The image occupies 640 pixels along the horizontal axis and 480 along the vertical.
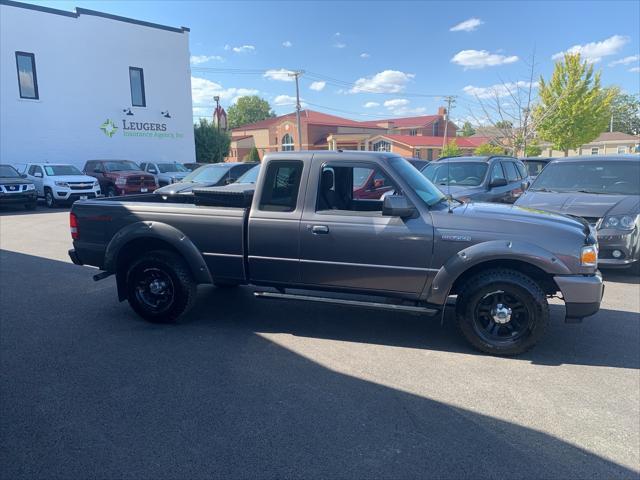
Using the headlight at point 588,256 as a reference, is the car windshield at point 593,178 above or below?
above

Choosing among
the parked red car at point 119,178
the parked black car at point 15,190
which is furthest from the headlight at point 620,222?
the parked black car at point 15,190

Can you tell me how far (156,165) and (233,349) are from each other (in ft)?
67.0

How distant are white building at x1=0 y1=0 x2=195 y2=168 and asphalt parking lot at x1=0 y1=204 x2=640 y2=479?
22084mm

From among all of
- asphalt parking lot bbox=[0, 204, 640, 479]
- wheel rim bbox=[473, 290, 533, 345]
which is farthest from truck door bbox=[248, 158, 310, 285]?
wheel rim bbox=[473, 290, 533, 345]

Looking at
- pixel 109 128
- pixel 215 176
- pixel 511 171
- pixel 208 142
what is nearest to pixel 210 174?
pixel 215 176

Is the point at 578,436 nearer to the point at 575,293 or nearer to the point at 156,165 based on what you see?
the point at 575,293

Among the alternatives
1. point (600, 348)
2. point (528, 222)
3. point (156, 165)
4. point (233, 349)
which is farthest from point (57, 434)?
point (156, 165)

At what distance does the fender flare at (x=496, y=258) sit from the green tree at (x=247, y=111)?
103m

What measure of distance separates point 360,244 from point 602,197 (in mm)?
4949

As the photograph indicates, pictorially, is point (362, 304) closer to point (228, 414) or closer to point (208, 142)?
point (228, 414)

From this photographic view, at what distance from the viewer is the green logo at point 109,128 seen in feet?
85.1

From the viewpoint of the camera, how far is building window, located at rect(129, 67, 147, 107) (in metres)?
27.1

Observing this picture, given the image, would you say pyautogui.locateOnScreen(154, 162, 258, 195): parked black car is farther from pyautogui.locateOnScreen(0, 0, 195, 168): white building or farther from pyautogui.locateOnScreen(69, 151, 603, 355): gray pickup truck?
pyautogui.locateOnScreen(0, 0, 195, 168): white building

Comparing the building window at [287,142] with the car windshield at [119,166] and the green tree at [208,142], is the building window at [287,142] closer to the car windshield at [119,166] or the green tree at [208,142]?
the green tree at [208,142]
